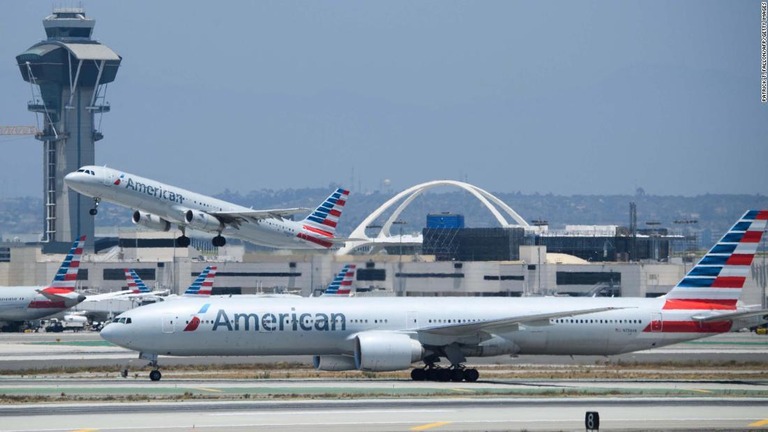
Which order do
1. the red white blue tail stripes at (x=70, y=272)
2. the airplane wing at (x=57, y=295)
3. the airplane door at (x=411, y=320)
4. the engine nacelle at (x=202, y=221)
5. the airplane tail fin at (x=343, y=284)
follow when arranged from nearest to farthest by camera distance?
the airplane door at (x=411, y=320) < the engine nacelle at (x=202, y=221) < the airplane tail fin at (x=343, y=284) < the airplane wing at (x=57, y=295) < the red white blue tail stripes at (x=70, y=272)

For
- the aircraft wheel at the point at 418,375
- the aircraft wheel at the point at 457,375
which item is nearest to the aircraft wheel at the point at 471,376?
the aircraft wheel at the point at 457,375

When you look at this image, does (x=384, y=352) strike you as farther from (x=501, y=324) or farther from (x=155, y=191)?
(x=155, y=191)

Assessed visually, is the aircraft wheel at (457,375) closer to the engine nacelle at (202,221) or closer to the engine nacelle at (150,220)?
the engine nacelle at (202,221)

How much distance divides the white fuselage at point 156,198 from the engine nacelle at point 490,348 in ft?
99.2

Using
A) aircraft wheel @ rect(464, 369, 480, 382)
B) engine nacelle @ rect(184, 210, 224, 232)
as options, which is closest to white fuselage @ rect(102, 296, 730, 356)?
aircraft wheel @ rect(464, 369, 480, 382)

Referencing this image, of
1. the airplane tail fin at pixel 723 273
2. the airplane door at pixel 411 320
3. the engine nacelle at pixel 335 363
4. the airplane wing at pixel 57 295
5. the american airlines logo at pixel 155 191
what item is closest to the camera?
the engine nacelle at pixel 335 363

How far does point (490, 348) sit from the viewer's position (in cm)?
6444

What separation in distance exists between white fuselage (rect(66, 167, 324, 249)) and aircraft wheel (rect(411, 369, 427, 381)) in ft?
97.0

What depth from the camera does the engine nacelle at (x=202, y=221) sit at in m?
90.5

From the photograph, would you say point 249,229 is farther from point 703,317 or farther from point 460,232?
point 460,232

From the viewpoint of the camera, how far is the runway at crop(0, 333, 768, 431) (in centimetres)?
4406

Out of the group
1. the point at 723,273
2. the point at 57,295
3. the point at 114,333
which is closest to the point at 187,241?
Result: the point at 114,333

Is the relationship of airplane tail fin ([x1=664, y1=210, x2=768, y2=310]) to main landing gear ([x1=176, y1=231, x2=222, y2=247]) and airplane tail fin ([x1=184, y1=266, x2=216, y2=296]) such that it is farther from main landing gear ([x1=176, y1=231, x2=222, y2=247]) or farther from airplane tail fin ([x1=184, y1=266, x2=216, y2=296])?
airplane tail fin ([x1=184, y1=266, x2=216, y2=296])

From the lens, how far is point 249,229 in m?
95.3
